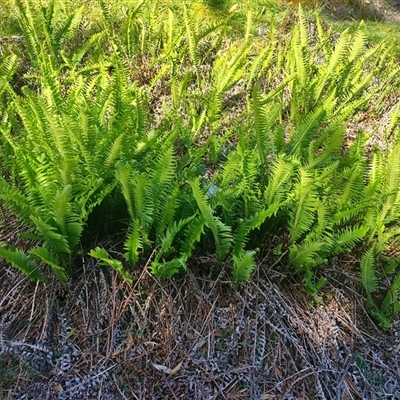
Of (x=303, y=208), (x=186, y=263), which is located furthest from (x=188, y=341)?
(x=303, y=208)

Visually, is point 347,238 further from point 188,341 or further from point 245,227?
point 188,341

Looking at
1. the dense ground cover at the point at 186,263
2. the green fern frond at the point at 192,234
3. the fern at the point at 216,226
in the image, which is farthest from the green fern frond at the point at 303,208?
the green fern frond at the point at 192,234

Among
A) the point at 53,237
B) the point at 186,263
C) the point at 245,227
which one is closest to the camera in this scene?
the point at 53,237

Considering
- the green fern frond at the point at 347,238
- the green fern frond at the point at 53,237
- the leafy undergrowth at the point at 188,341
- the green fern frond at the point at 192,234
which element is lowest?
the leafy undergrowth at the point at 188,341

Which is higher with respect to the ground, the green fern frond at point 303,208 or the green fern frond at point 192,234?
the green fern frond at point 303,208

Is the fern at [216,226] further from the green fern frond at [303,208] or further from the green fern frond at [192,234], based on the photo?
the green fern frond at [303,208]

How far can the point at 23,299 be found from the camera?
1.91 meters

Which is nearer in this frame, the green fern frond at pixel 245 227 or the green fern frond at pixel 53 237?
the green fern frond at pixel 53 237

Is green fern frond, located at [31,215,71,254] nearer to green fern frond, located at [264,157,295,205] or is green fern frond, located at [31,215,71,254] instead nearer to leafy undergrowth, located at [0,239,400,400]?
leafy undergrowth, located at [0,239,400,400]

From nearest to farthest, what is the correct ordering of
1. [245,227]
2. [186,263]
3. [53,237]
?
1. [53,237]
2. [245,227]
3. [186,263]

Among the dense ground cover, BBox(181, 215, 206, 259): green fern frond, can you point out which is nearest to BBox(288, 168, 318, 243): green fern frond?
the dense ground cover

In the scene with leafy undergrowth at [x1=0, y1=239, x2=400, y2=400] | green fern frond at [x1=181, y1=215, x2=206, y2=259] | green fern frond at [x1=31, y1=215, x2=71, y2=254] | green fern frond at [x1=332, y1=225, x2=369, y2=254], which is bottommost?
leafy undergrowth at [x1=0, y1=239, x2=400, y2=400]

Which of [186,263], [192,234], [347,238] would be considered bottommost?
[186,263]

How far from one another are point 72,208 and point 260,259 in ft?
2.72
